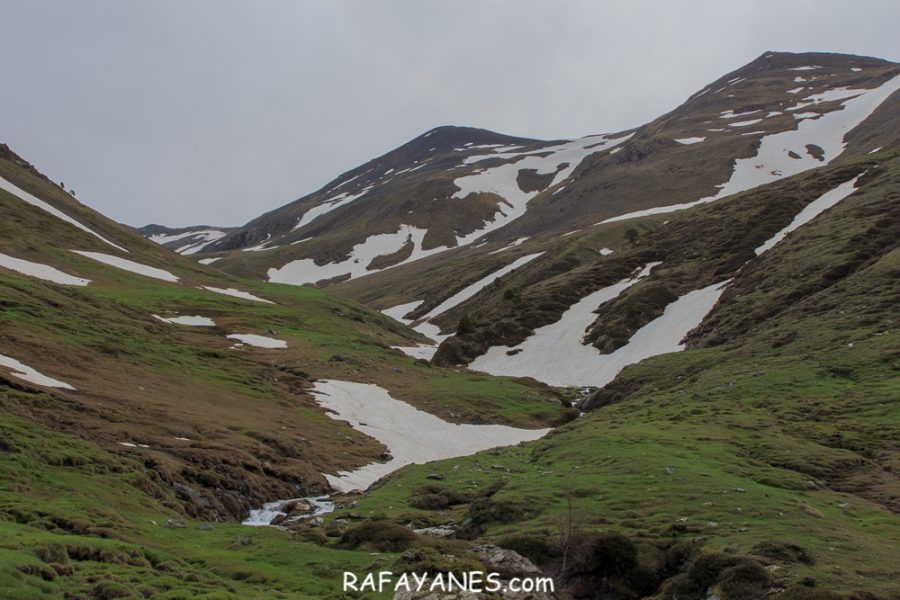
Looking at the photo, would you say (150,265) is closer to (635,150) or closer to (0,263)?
(0,263)

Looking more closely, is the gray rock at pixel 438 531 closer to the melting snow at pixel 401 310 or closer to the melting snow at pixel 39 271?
the melting snow at pixel 39 271

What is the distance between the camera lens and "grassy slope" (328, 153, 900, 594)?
60.7ft

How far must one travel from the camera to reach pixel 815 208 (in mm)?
70500

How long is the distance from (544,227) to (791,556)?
5527 inches

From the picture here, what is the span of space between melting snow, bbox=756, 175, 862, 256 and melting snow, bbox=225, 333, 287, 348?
143 feet

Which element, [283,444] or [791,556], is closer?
[791,556]

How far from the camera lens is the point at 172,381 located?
40094 mm

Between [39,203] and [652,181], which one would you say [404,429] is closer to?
[39,203]

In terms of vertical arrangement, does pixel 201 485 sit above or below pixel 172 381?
below

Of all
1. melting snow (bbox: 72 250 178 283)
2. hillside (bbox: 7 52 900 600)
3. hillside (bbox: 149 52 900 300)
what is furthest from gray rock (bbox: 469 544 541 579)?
hillside (bbox: 149 52 900 300)

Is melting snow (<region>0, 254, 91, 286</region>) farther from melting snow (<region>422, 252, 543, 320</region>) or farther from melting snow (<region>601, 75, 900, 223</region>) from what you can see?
melting snow (<region>601, 75, 900, 223</region>)

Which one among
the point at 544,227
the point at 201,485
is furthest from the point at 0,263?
the point at 544,227

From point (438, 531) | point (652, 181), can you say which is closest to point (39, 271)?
point (438, 531)

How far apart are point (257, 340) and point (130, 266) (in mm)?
26510
